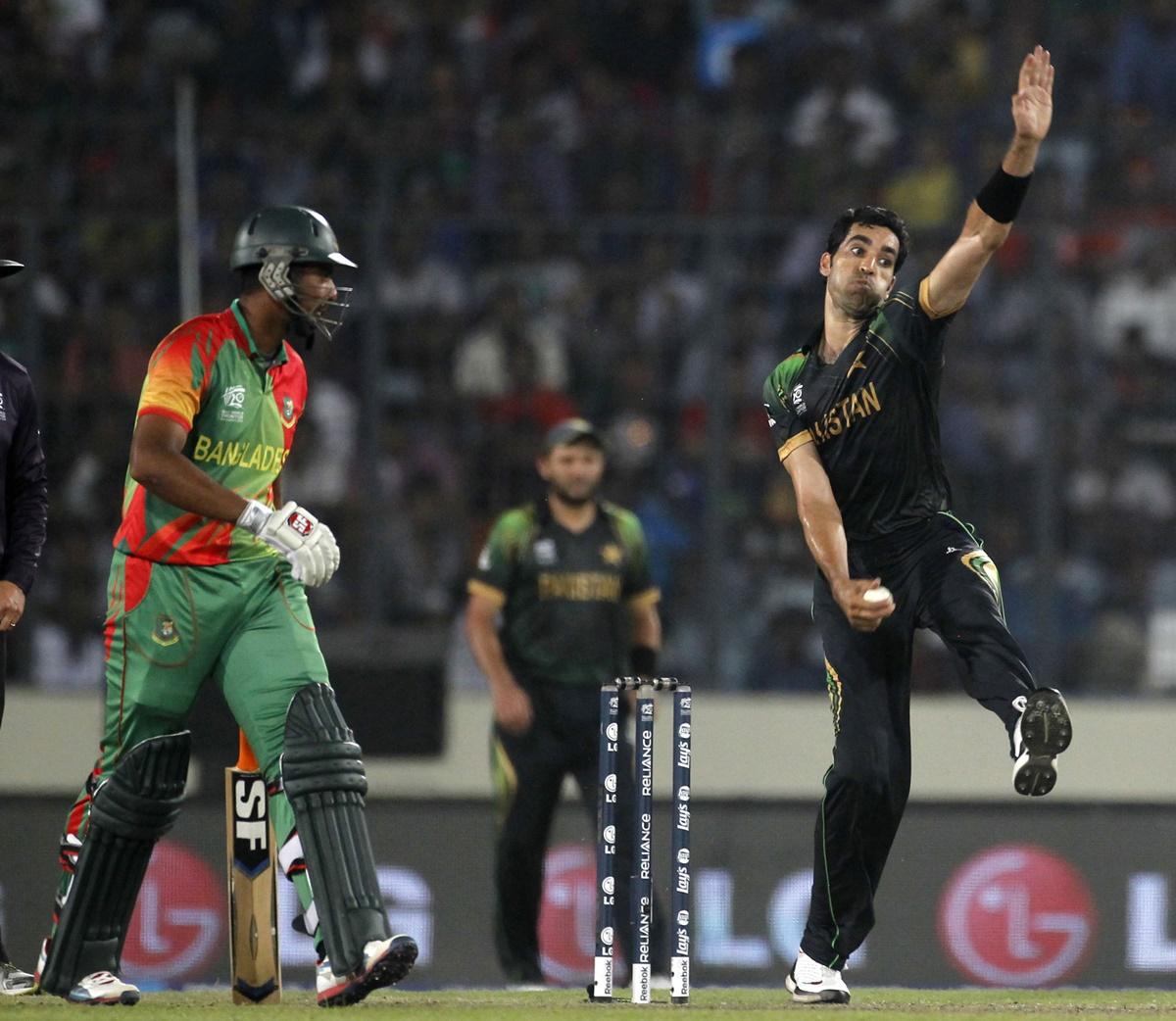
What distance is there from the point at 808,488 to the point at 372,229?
537 centimetres

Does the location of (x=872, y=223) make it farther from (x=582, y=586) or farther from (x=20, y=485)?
(x=582, y=586)

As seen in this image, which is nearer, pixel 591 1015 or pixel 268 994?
pixel 591 1015

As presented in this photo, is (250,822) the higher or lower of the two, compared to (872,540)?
lower

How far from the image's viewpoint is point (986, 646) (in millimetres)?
6133

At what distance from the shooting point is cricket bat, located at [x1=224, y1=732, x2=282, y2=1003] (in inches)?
253

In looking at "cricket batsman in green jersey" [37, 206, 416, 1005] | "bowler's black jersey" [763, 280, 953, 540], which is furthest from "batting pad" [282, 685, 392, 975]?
"bowler's black jersey" [763, 280, 953, 540]

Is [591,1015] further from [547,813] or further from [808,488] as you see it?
[547,813]

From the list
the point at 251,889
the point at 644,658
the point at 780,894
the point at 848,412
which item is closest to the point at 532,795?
the point at 644,658

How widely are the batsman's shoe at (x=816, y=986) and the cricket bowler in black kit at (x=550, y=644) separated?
2.81 m

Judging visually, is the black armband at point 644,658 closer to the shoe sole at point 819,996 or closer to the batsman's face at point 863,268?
the shoe sole at point 819,996

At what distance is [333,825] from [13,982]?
1671 millimetres

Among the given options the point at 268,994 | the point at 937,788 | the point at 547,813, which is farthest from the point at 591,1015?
the point at 937,788

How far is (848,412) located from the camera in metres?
6.41

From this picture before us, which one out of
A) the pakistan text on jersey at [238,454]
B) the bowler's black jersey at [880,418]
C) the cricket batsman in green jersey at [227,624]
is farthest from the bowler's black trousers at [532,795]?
the pakistan text on jersey at [238,454]
